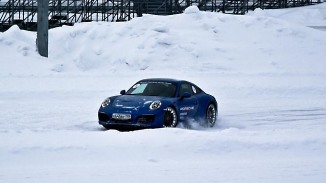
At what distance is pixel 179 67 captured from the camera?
963 inches

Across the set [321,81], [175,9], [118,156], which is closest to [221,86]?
[321,81]

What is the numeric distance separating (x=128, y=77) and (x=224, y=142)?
512 inches

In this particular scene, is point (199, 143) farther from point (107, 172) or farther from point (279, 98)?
point (279, 98)

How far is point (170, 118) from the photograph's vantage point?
12.4 m

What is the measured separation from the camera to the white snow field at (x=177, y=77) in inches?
332

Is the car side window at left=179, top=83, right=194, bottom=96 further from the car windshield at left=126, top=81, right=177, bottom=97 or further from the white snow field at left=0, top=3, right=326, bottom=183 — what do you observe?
the white snow field at left=0, top=3, right=326, bottom=183

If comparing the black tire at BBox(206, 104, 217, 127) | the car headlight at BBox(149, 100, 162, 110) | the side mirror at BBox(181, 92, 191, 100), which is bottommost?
the black tire at BBox(206, 104, 217, 127)

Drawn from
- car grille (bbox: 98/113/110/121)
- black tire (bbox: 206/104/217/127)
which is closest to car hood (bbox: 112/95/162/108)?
car grille (bbox: 98/113/110/121)

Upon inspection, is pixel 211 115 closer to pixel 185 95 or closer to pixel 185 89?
pixel 185 89

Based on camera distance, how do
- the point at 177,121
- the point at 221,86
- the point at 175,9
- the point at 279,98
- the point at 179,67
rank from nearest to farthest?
the point at 177,121 < the point at 279,98 < the point at 221,86 < the point at 179,67 < the point at 175,9

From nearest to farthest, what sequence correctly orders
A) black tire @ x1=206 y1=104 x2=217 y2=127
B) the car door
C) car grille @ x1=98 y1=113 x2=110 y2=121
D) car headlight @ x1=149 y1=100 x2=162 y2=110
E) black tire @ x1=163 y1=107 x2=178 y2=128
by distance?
1. car headlight @ x1=149 y1=100 x2=162 y2=110
2. black tire @ x1=163 y1=107 x2=178 y2=128
3. car grille @ x1=98 y1=113 x2=110 y2=121
4. the car door
5. black tire @ x1=206 y1=104 x2=217 y2=127

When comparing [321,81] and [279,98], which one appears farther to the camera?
[321,81]

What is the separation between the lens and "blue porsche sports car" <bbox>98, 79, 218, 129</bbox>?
12.0 meters

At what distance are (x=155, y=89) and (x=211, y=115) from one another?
1568 mm
